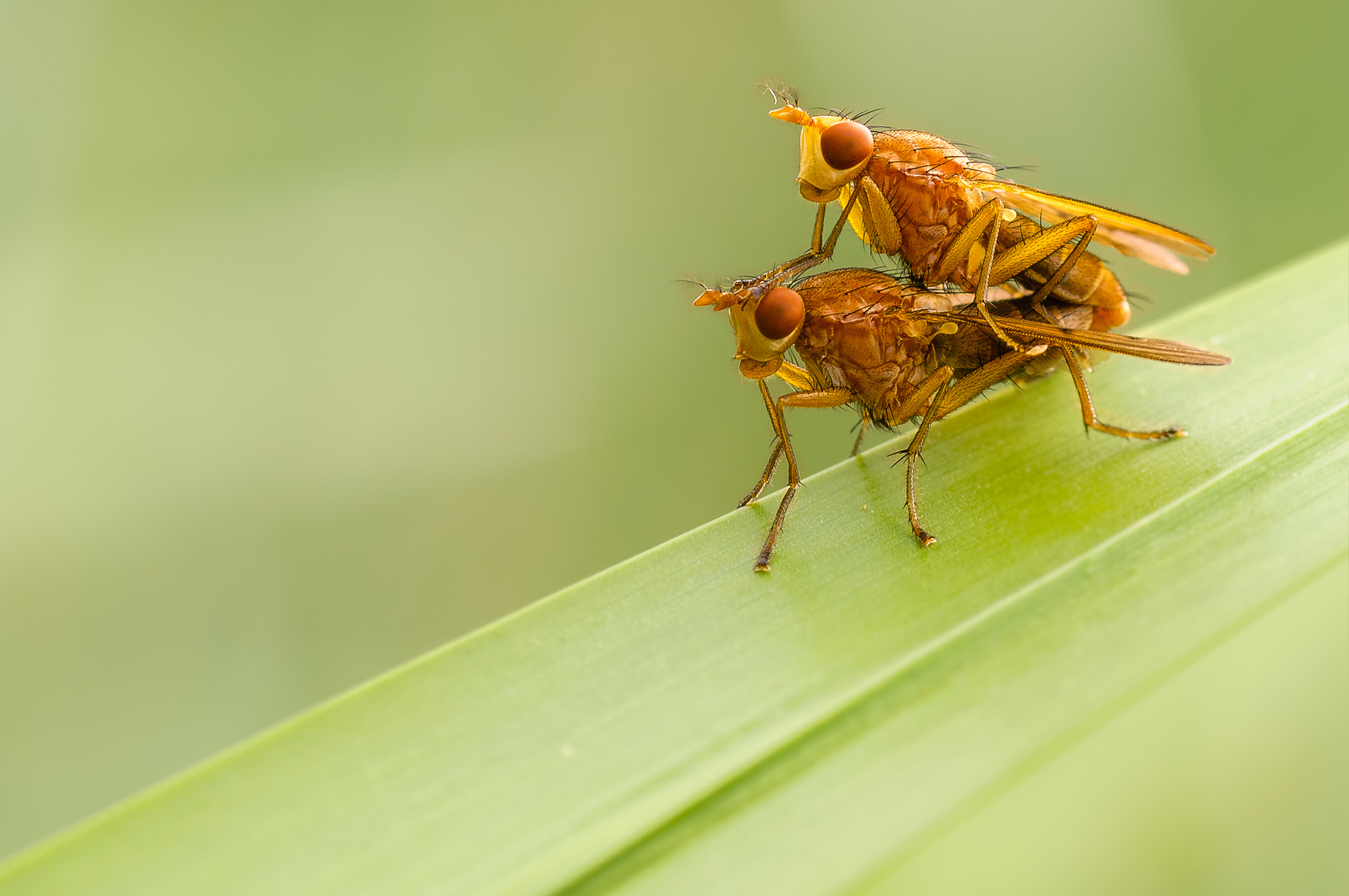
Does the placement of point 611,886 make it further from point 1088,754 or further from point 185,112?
point 185,112

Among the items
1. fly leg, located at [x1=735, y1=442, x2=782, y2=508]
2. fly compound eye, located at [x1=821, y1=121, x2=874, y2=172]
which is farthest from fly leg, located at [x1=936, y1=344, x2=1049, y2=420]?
fly compound eye, located at [x1=821, y1=121, x2=874, y2=172]

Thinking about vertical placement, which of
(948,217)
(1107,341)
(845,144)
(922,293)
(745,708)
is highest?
(845,144)

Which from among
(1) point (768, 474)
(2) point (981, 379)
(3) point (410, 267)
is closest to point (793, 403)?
(1) point (768, 474)

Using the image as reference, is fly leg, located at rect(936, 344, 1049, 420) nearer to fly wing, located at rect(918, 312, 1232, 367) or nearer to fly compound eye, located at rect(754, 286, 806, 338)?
fly wing, located at rect(918, 312, 1232, 367)

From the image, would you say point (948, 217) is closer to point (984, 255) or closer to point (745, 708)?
point (984, 255)

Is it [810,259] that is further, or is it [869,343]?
[810,259]

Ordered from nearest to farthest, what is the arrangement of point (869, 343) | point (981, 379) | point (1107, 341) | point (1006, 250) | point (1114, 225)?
point (1107, 341) → point (981, 379) → point (869, 343) → point (1006, 250) → point (1114, 225)
